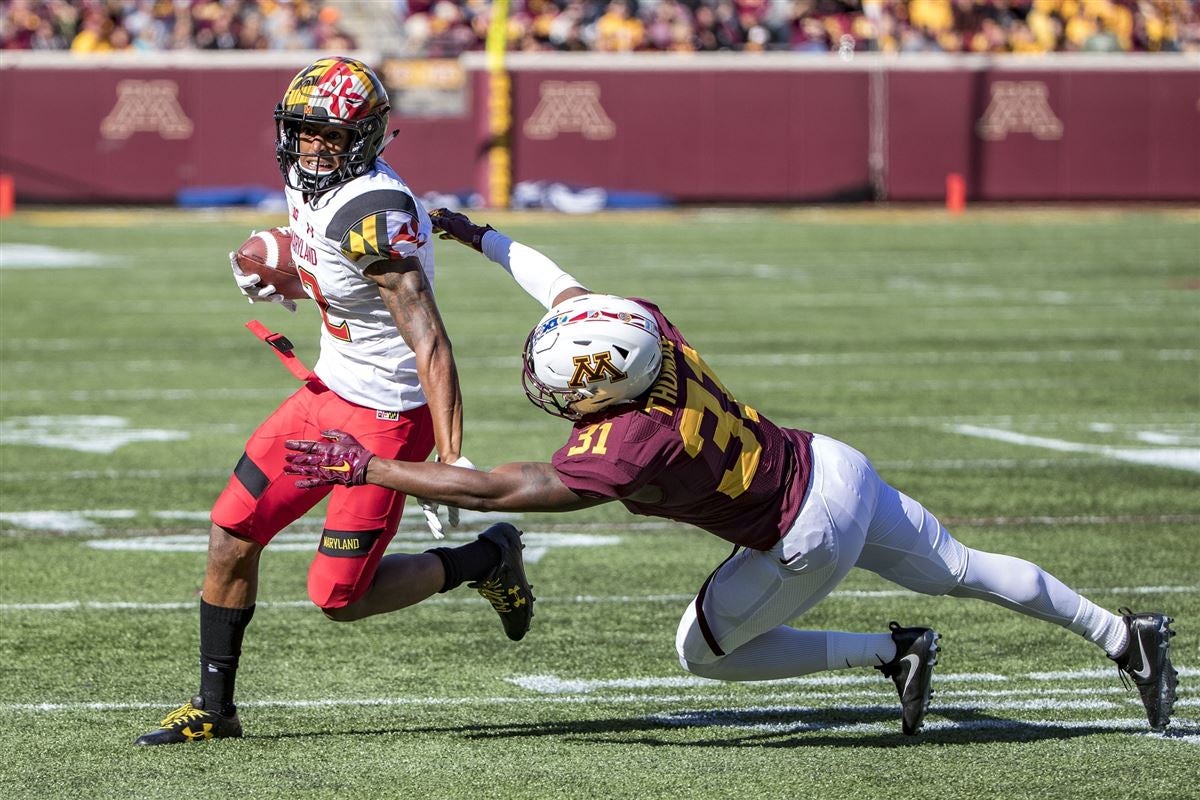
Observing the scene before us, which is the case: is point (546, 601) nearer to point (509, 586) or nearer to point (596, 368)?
point (509, 586)

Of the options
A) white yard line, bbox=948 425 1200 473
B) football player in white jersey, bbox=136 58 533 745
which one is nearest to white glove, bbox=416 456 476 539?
football player in white jersey, bbox=136 58 533 745

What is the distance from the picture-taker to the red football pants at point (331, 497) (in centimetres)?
540

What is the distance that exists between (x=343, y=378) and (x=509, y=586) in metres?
0.89

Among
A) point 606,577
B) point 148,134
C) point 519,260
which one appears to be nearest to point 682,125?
point 148,134

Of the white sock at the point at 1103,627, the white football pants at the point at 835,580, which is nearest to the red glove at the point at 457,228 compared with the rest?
the white football pants at the point at 835,580

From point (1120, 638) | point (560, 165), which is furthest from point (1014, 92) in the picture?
point (1120, 638)

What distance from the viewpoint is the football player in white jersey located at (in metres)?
5.36

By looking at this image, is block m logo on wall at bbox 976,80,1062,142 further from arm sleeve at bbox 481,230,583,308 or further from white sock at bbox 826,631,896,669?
white sock at bbox 826,631,896,669

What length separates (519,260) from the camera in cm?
561

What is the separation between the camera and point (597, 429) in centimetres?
482

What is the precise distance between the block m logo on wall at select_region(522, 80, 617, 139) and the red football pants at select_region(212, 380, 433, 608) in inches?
949

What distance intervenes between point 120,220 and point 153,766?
23068mm

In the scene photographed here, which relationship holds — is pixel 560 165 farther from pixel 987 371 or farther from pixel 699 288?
pixel 987 371

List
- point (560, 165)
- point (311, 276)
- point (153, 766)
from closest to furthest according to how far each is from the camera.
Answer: point (153, 766), point (311, 276), point (560, 165)
